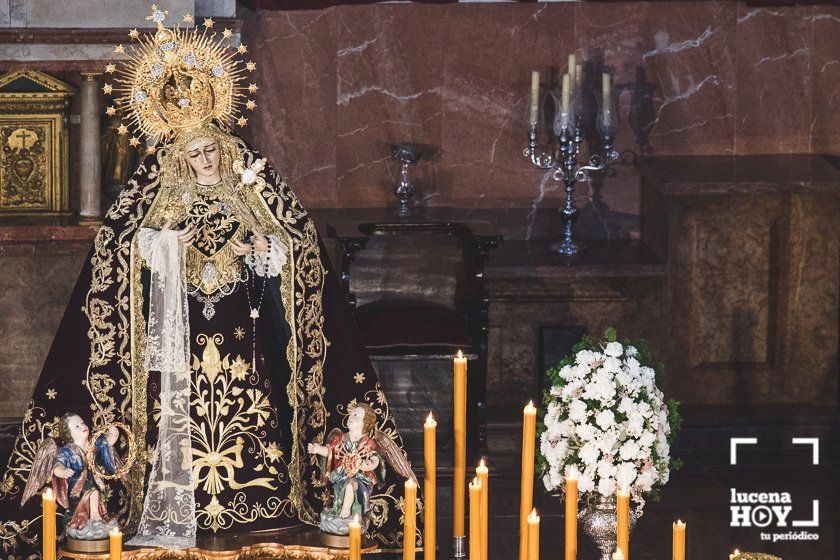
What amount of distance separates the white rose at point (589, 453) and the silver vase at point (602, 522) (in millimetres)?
210

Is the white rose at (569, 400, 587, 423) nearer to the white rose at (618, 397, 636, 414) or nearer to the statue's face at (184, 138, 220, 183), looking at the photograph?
the white rose at (618, 397, 636, 414)

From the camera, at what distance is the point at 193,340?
A: 266 inches

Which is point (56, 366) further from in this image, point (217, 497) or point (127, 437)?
point (217, 497)

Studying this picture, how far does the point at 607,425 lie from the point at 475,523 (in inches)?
63.8

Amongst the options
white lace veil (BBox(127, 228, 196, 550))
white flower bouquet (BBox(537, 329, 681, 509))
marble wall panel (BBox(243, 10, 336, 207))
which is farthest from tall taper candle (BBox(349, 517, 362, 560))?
marble wall panel (BBox(243, 10, 336, 207))

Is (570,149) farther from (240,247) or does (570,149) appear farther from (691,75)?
(240,247)

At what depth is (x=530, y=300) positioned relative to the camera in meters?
8.98

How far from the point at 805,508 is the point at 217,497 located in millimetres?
2783

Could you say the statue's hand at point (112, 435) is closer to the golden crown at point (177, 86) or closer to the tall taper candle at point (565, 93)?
the golden crown at point (177, 86)

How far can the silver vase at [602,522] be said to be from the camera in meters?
6.43

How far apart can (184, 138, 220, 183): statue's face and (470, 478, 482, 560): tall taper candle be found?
7.45 feet

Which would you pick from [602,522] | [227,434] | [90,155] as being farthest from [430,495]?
[90,155]

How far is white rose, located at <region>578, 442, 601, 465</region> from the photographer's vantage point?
246 inches

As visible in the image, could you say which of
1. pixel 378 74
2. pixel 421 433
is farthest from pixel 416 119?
pixel 421 433
